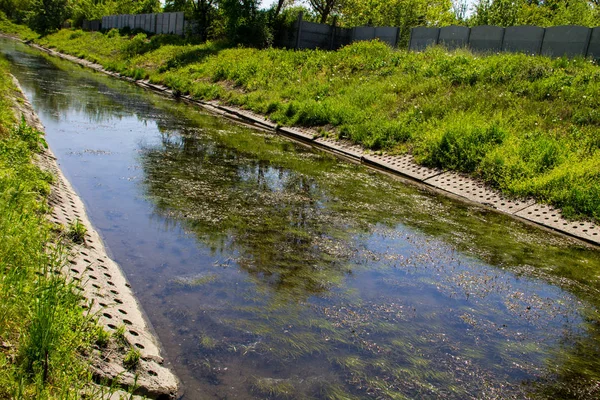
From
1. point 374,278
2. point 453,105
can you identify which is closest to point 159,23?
point 453,105

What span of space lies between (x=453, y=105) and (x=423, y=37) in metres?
10.5

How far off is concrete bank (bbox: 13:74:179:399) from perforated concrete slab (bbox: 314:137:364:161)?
26.9 feet

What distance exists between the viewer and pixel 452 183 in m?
10.7

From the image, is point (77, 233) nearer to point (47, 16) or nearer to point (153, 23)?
point (153, 23)

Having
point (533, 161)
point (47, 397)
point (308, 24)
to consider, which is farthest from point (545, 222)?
point (308, 24)

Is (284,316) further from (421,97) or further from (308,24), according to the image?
(308,24)

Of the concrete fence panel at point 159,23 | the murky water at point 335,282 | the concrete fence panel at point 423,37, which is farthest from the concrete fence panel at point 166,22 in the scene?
the murky water at point 335,282

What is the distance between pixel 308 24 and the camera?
1168 inches

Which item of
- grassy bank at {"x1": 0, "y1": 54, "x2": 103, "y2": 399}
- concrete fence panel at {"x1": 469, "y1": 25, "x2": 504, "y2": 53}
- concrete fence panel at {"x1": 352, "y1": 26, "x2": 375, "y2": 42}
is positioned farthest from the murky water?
concrete fence panel at {"x1": 352, "y1": 26, "x2": 375, "y2": 42}

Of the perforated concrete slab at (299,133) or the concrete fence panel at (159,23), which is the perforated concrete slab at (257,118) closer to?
the perforated concrete slab at (299,133)

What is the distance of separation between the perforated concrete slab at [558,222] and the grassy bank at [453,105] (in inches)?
8.2

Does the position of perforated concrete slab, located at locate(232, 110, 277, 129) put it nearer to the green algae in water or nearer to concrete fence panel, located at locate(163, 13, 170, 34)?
the green algae in water

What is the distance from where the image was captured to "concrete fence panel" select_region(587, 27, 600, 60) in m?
16.1

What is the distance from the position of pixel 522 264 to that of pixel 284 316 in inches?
148
